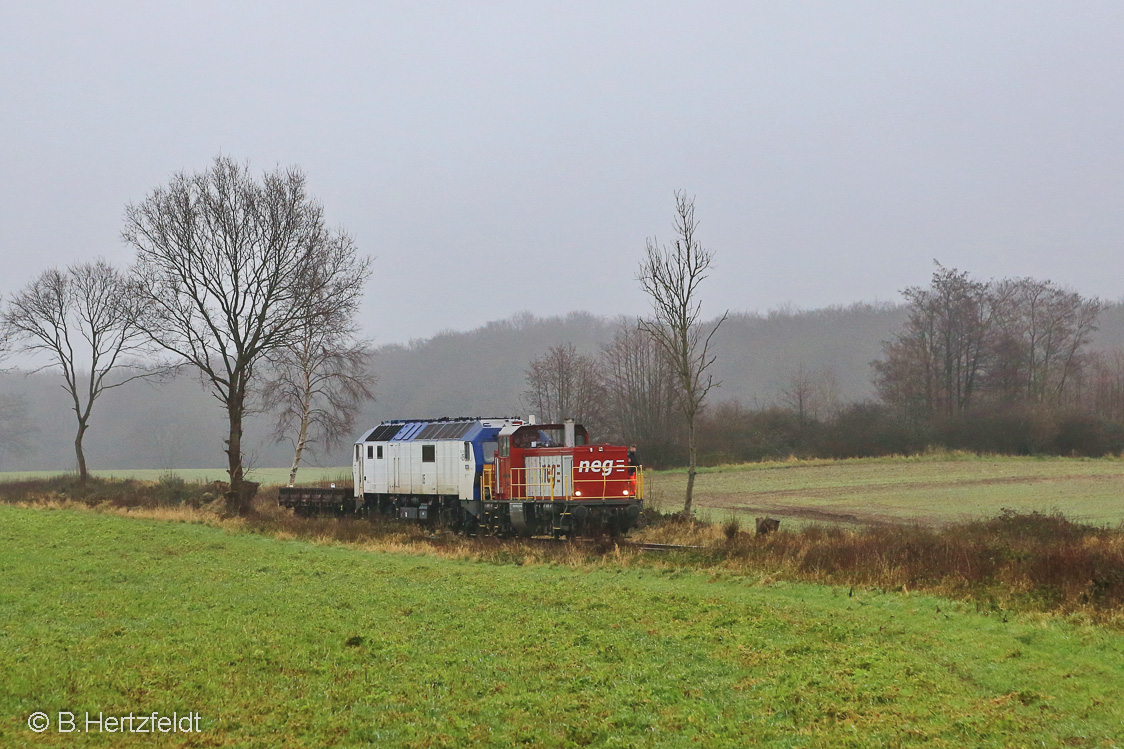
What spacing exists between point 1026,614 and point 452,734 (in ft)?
30.0

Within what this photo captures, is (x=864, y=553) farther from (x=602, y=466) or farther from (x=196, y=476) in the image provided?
(x=196, y=476)

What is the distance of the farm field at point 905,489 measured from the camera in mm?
31781

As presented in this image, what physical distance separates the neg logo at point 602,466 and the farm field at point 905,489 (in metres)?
8.10

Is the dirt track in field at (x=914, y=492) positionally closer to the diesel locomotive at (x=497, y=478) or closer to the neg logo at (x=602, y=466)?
the neg logo at (x=602, y=466)

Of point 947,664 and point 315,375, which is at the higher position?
point 315,375

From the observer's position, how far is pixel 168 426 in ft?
389

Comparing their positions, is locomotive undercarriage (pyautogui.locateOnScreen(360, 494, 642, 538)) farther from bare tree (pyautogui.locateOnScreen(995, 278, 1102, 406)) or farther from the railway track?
bare tree (pyautogui.locateOnScreen(995, 278, 1102, 406))

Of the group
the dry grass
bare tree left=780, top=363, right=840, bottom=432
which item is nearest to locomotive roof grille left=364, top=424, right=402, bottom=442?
the dry grass

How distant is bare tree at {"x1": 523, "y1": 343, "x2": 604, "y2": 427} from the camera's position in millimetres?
67069

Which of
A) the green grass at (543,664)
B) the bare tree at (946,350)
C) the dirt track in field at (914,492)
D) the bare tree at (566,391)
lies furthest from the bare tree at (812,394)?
the green grass at (543,664)

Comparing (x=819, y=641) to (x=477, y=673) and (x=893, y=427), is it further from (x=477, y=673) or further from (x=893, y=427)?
(x=893, y=427)

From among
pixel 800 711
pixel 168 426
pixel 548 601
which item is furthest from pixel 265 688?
pixel 168 426

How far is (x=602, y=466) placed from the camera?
24484mm

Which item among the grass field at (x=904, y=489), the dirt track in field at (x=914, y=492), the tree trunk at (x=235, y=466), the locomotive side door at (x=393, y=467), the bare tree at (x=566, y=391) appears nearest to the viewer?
the locomotive side door at (x=393, y=467)
